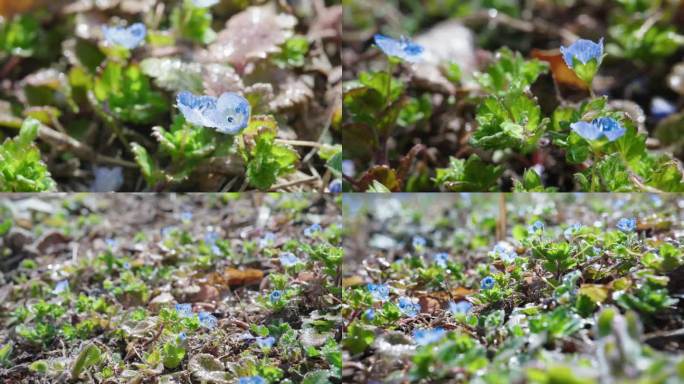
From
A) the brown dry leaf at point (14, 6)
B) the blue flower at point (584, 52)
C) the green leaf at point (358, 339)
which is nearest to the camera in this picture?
the green leaf at point (358, 339)

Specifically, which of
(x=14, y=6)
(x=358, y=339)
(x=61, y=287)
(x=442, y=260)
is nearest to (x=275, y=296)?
(x=358, y=339)

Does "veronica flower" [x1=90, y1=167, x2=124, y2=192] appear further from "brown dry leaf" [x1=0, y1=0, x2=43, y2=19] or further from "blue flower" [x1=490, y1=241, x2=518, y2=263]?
"blue flower" [x1=490, y1=241, x2=518, y2=263]

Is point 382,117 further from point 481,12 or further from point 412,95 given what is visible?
point 481,12

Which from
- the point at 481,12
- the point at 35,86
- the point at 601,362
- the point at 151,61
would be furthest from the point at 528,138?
the point at 35,86

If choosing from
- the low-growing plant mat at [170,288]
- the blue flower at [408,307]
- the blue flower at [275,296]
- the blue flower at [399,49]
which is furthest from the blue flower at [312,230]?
the blue flower at [399,49]

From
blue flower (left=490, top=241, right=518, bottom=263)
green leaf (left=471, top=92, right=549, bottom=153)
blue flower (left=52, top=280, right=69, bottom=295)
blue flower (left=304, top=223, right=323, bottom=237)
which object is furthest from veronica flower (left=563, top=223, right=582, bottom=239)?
blue flower (left=52, top=280, right=69, bottom=295)

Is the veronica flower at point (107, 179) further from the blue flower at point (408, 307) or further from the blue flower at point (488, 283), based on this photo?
the blue flower at point (488, 283)
